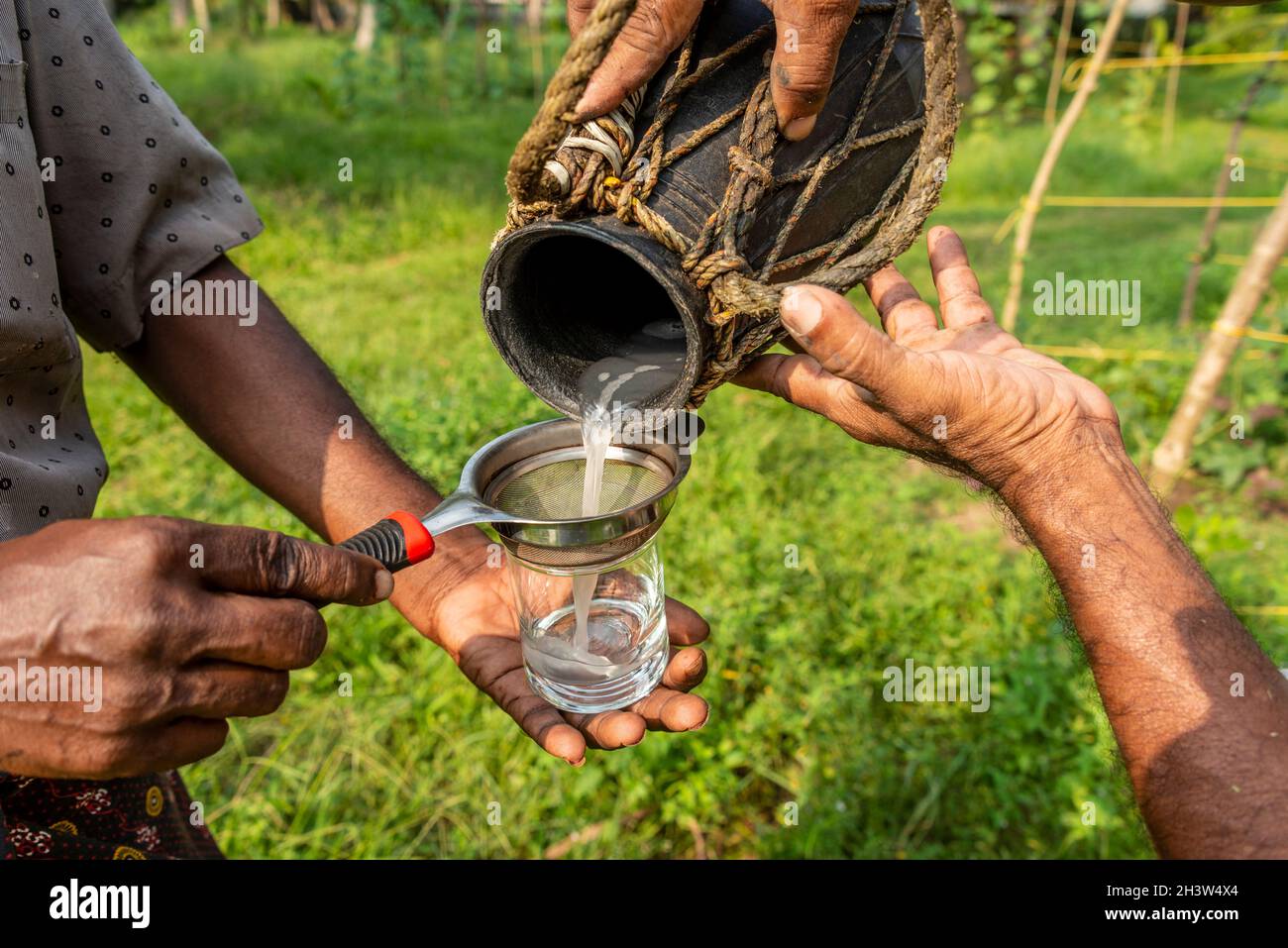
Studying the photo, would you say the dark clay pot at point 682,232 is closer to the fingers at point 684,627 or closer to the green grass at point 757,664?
the fingers at point 684,627

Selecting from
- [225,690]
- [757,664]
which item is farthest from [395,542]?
[757,664]

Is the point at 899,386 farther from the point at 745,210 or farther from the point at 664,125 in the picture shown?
the point at 664,125

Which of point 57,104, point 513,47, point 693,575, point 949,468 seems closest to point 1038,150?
point 513,47

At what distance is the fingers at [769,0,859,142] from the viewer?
4.86ft

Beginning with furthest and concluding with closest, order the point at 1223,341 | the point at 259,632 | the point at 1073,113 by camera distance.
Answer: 1. the point at 1073,113
2. the point at 1223,341
3. the point at 259,632

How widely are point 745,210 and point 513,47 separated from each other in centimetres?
1296

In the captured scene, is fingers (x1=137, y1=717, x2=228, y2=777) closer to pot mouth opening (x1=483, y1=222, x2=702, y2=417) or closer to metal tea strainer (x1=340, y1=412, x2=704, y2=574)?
metal tea strainer (x1=340, y1=412, x2=704, y2=574)

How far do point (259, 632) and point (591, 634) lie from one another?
2.59 feet

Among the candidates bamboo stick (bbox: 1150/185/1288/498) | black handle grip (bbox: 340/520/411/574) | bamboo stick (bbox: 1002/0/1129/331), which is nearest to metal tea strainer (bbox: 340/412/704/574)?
black handle grip (bbox: 340/520/411/574)

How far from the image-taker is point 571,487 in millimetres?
1981

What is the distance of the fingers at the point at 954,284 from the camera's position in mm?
2094

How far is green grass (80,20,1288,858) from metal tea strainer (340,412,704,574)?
892mm

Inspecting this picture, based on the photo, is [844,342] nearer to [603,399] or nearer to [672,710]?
[603,399]

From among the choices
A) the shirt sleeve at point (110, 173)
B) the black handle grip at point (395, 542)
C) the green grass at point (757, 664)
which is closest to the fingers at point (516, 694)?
the black handle grip at point (395, 542)
